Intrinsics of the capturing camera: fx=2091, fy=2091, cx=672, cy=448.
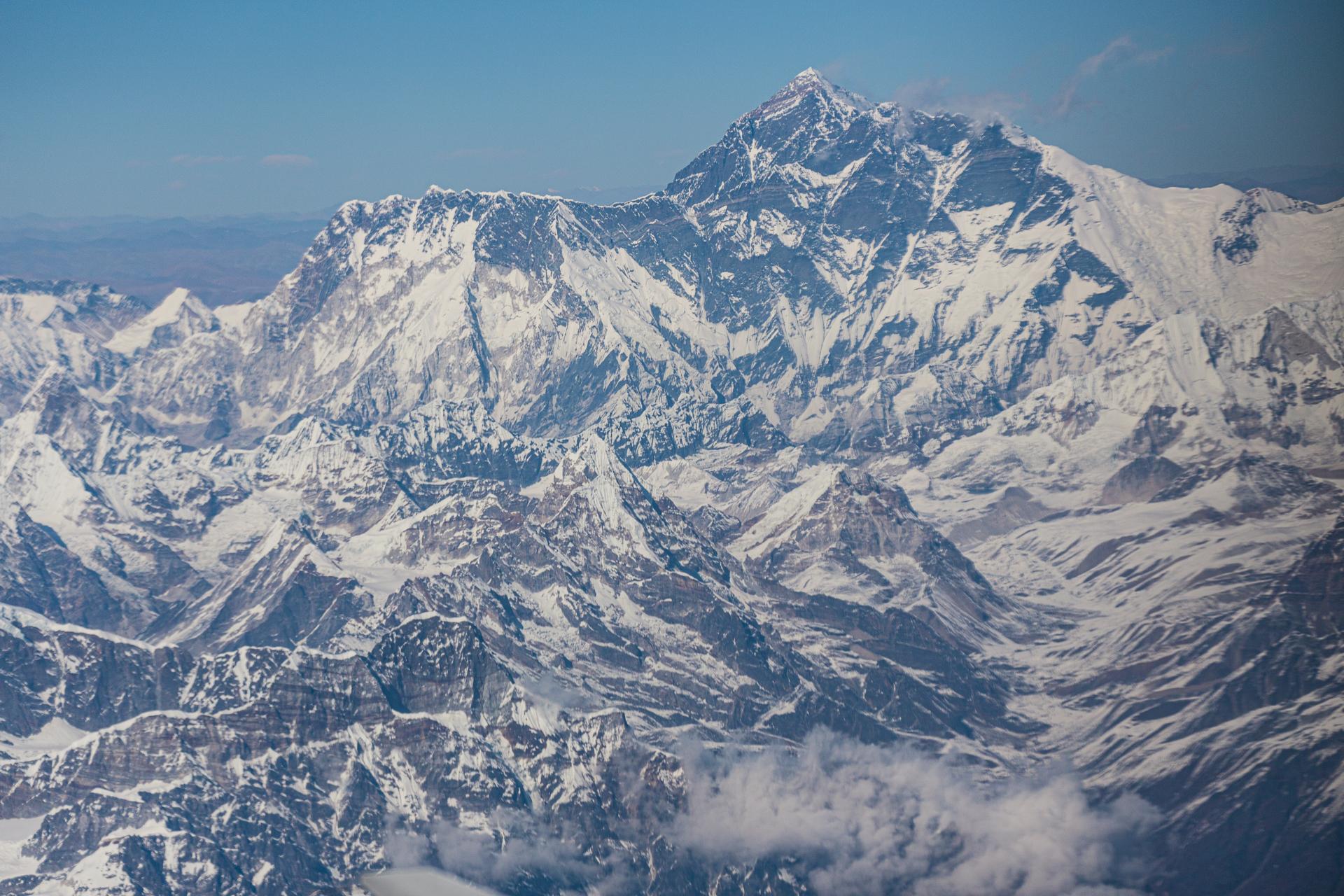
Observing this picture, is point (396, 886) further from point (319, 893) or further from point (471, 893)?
point (319, 893)

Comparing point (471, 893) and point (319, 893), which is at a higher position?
point (471, 893)

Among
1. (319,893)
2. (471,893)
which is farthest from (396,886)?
(319,893)

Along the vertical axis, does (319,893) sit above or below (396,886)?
below

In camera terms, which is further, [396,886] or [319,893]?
[319,893]
